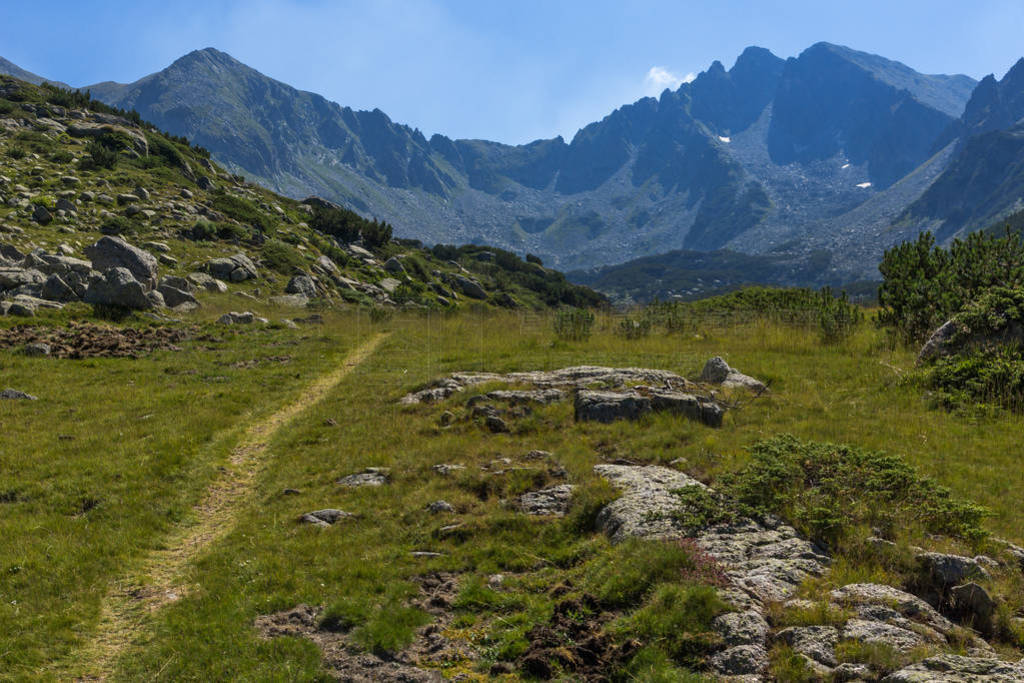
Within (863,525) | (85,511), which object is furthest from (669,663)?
(85,511)

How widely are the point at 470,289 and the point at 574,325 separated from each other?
44264 millimetres

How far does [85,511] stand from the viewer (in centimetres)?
1025

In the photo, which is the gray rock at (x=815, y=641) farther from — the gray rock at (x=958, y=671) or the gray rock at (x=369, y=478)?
the gray rock at (x=369, y=478)

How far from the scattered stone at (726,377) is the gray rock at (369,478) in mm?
9439

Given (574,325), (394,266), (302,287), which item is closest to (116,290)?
(302,287)

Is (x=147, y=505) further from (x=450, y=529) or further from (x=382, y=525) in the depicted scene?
(x=450, y=529)

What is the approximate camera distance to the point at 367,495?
1100 cm

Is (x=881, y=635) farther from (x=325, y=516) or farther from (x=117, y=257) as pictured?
(x=117, y=257)

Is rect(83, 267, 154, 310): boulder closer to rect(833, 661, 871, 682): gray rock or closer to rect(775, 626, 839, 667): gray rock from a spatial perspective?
rect(775, 626, 839, 667): gray rock

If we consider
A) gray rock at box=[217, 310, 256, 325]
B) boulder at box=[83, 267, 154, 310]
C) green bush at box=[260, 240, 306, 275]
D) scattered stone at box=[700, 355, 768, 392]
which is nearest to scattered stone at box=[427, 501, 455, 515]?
scattered stone at box=[700, 355, 768, 392]

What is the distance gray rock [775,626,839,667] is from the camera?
526cm

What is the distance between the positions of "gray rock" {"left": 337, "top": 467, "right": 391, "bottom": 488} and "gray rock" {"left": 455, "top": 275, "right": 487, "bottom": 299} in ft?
185

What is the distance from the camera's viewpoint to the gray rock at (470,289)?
68.2m

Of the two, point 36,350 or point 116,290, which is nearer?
point 36,350
